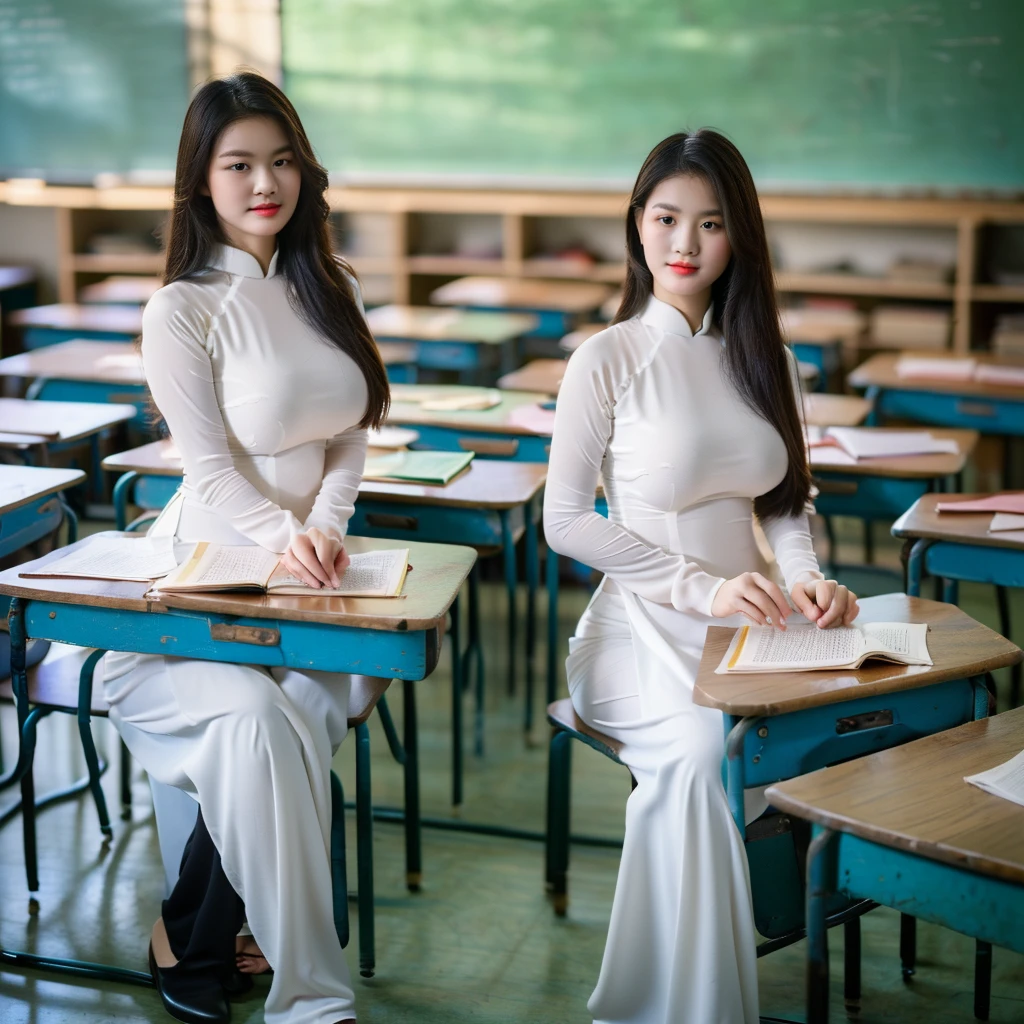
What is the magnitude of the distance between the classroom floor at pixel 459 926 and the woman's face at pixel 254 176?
110 centimetres

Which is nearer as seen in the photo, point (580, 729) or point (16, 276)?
point (580, 729)

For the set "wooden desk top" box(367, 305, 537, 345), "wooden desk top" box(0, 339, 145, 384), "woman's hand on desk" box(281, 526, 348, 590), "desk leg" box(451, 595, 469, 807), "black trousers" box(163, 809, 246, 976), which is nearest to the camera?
"woman's hand on desk" box(281, 526, 348, 590)

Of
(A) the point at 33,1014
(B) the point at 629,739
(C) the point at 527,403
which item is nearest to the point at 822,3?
(C) the point at 527,403

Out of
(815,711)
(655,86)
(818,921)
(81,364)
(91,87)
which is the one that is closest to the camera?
(818,921)

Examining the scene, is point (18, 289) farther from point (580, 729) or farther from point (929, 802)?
point (929, 802)

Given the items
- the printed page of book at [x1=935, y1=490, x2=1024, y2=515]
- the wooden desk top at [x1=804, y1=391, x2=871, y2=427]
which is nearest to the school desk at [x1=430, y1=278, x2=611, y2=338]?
the wooden desk top at [x1=804, y1=391, x2=871, y2=427]

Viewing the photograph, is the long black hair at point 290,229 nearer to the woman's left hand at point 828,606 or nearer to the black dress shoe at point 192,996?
the woman's left hand at point 828,606

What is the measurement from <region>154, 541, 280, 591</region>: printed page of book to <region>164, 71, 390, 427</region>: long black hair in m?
0.40

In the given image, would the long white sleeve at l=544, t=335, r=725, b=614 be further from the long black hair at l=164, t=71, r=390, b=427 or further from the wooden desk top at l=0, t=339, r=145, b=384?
the wooden desk top at l=0, t=339, r=145, b=384

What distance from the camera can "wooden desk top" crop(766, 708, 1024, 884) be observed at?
4.57ft

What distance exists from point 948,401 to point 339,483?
2.10m

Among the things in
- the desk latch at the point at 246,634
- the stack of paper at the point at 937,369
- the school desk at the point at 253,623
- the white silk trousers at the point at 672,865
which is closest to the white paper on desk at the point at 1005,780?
the white silk trousers at the point at 672,865

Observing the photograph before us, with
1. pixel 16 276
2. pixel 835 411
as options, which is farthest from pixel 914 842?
pixel 16 276

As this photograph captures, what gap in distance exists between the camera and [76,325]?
200 inches
